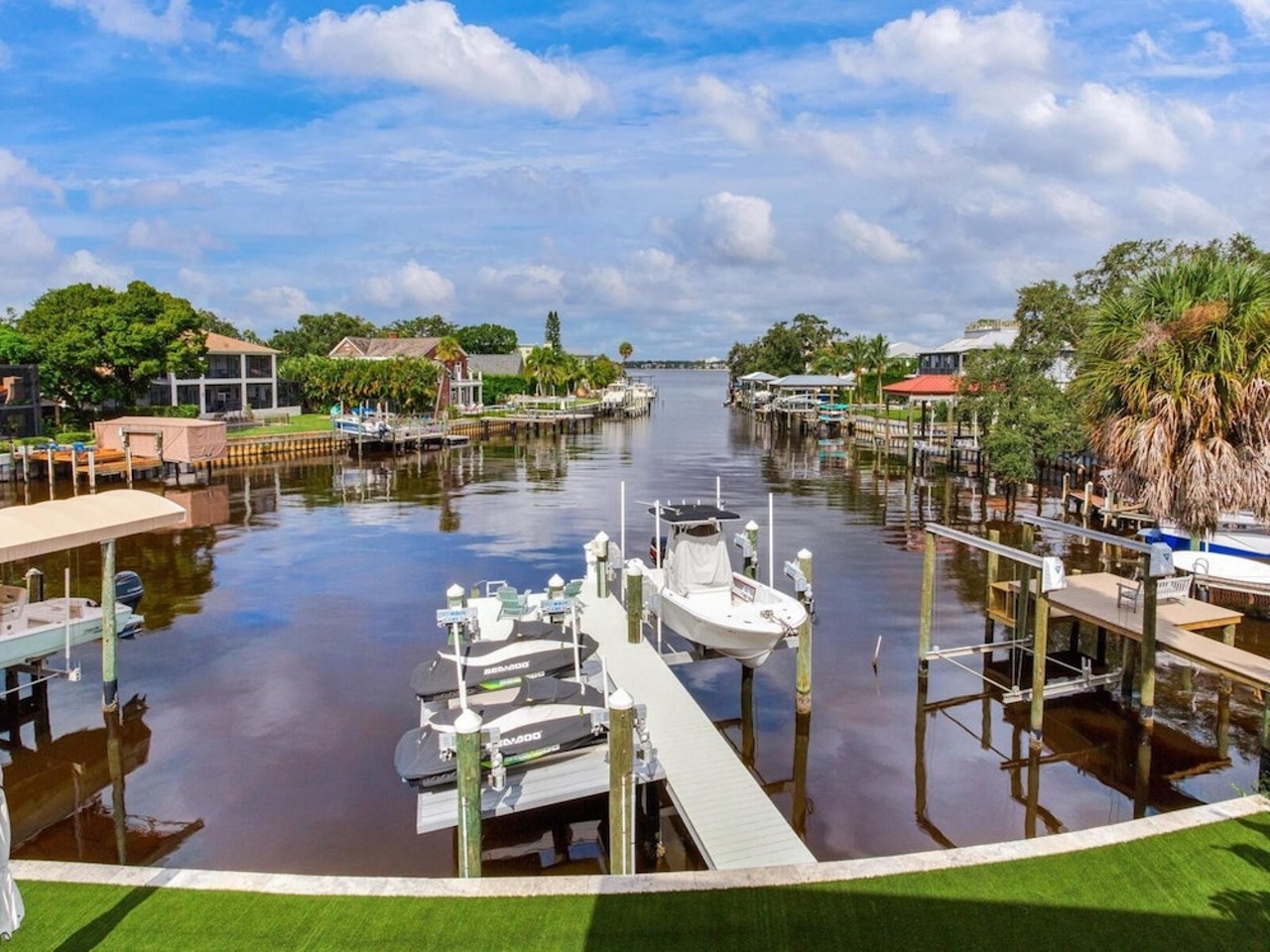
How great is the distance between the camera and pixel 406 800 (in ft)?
46.2

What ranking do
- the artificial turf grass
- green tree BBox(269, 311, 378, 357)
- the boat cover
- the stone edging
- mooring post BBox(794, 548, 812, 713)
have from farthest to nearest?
green tree BBox(269, 311, 378, 357) → the boat cover → mooring post BBox(794, 548, 812, 713) → the stone edging → the artificial turf grass

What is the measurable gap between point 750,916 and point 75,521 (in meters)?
14.1

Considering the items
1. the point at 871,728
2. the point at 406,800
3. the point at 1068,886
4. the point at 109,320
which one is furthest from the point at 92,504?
the point at 109,320

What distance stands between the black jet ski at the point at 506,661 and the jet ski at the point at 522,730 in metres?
0.67

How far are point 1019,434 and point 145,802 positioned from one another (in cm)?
3823

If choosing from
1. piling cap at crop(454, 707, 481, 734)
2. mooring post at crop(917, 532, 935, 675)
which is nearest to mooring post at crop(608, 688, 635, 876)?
piling cap at crop(454, 707, 481, 734)

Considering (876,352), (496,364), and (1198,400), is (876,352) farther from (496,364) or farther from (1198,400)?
(1198,400)

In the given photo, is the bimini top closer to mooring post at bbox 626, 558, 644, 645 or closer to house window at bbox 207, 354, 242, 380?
mooring post at bbox 626, 558, 644, 645

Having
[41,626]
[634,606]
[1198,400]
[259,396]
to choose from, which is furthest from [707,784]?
[259,396]

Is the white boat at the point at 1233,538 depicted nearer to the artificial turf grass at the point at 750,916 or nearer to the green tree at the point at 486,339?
the artificial turf grass at the point at 750,916

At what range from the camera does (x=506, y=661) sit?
1582 centimetres

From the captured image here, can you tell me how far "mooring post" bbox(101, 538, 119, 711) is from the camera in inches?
626

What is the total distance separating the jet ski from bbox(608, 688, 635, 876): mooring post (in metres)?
2.04

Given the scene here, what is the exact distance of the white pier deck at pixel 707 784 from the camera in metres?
11.2
